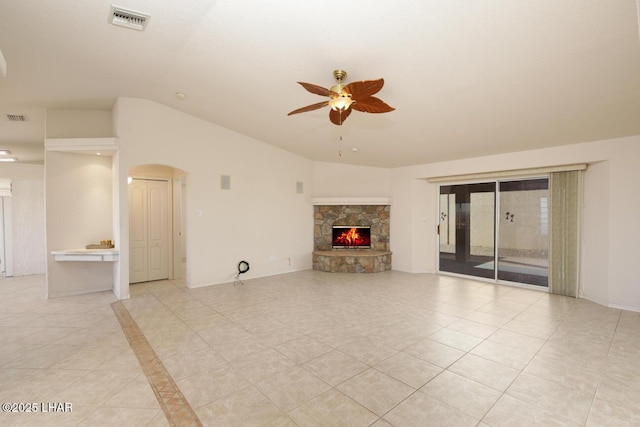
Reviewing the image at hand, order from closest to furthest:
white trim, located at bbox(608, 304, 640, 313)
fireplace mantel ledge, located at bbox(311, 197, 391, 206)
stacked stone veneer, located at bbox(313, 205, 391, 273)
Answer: white trim, located at bbox(608, 304, 640, 313) → fireplace mantel ledge, located at bbox(311, 197, 391, 206) → stacked stone veneer, located at bbox(313, 205, 391, 273)

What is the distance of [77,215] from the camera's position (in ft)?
17.0

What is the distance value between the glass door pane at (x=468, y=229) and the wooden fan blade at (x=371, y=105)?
409 centimetres

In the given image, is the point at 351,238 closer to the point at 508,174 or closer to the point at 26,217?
the point at 508,174

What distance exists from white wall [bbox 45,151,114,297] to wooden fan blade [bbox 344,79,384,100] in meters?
5.06

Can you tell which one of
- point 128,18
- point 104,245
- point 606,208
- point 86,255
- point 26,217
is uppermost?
point 128,18

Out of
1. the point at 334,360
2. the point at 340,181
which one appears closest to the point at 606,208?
the point at 334,360

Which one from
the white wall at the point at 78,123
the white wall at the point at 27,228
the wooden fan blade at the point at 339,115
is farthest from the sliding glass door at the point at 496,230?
the white wall at the point at 27,228

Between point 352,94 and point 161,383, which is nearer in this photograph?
point 161,383

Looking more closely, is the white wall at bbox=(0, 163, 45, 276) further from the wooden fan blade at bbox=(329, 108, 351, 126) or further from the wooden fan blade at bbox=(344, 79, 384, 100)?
the wooden fan blade at bbox=(344, 79, 384, 100)

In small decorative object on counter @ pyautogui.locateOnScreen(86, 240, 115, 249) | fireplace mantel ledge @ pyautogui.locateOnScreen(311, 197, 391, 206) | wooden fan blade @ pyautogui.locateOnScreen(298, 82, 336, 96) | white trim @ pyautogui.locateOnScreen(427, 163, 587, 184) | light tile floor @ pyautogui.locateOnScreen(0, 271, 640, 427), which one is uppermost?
wooden fan blade @ pyautogui.locateOnScreen(298, 82, 336, 96)

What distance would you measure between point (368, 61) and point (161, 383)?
11.5ft

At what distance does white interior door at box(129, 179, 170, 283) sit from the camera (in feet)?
19.2

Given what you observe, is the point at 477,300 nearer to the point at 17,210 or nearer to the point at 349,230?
the point at 349,230

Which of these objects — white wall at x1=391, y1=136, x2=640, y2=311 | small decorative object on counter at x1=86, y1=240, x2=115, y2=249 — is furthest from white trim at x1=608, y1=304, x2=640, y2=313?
small decorative object on counter at x1=86, y1=240, x2=115, y2=249
